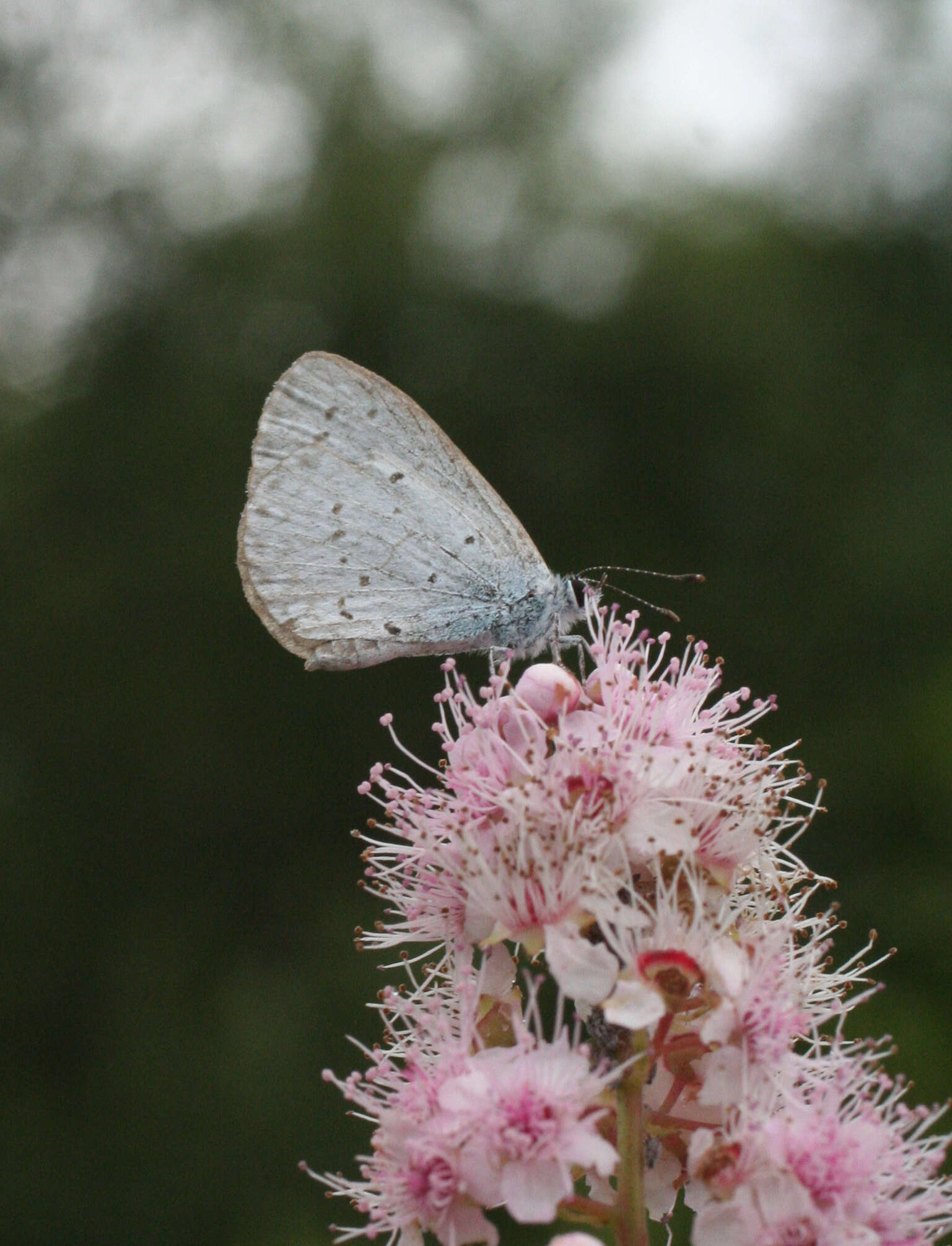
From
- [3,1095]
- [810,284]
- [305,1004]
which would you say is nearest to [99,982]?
[3,1095]

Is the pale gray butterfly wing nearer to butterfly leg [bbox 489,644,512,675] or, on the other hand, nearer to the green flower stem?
butterfly leg [bbox 489,644,512,675]

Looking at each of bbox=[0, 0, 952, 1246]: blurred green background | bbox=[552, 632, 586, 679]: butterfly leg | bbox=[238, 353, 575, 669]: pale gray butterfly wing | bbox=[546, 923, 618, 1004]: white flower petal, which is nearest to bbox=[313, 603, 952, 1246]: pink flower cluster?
bbox=[546, 923, 618, 1004]: white flower petal

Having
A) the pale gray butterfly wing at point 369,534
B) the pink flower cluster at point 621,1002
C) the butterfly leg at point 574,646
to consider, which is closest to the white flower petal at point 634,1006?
the pink flower cluster at point 621,1002

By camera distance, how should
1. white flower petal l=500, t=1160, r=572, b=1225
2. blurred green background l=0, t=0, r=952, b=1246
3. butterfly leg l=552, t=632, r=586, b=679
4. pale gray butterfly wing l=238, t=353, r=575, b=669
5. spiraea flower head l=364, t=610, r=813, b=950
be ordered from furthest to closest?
blurred green background l=0, t=0, r=952, b=1246
pale gray butterfly wing l=238, t=353, r=575, b=669
butterfly leg l=552, t=632, r=586, b=679
spiraea flower head l=364, t=610, r=813, b=950
white flower petal l=500, t=1160, r=572, b=1225

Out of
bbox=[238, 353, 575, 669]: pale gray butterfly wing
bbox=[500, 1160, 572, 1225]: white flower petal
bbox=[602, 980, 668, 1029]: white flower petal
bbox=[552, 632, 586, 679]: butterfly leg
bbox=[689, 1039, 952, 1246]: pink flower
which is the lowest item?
bbox=[500, 1160, 572, 1225]: white flower petal

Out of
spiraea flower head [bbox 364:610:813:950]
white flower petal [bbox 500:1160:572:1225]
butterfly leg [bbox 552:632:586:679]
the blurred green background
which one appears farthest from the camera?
the blurred green background

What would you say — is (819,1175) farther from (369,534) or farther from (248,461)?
(248,461)
